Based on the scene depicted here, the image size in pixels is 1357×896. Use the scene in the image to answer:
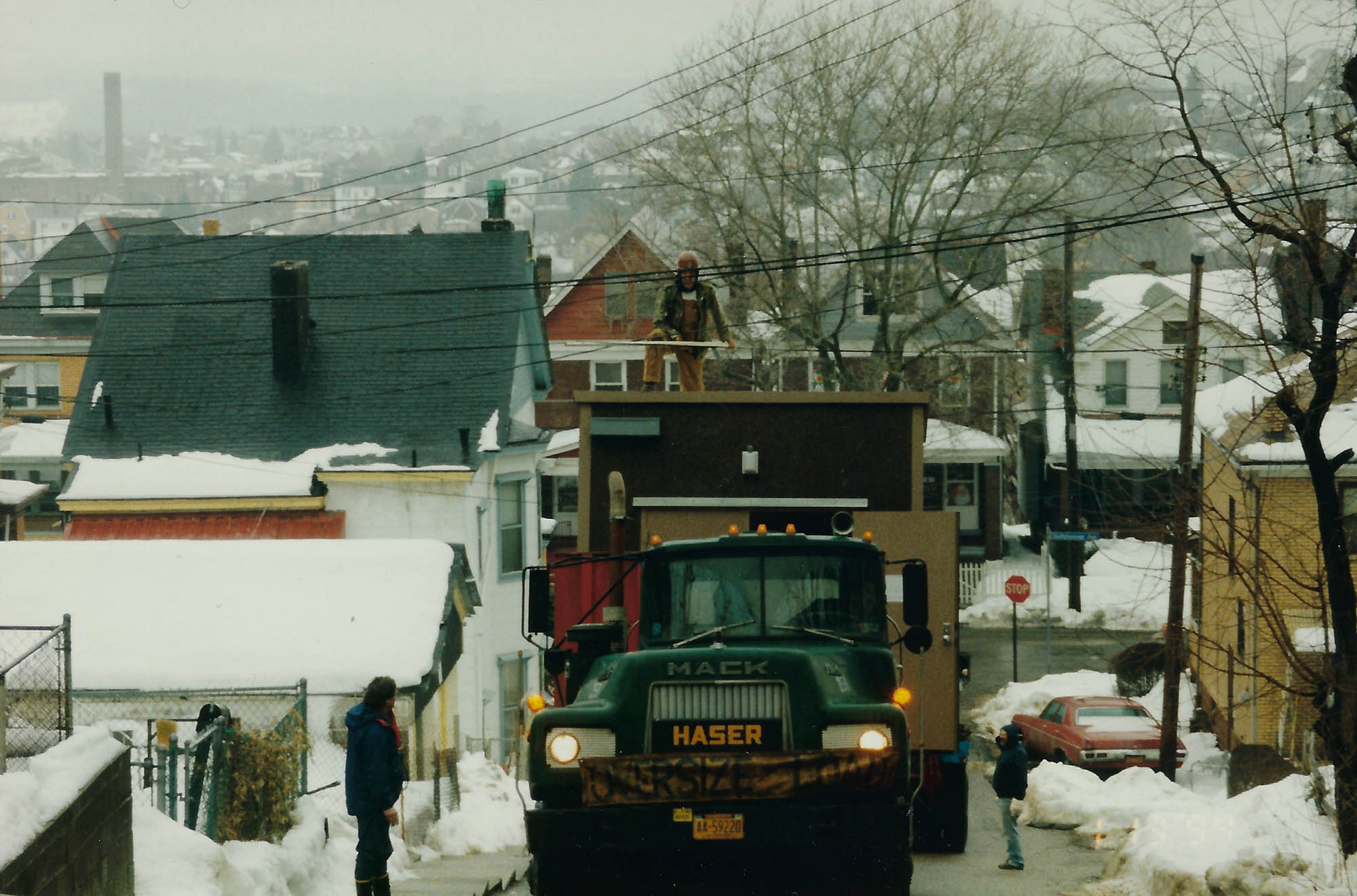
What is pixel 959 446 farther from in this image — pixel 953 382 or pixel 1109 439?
pixel 1109 439

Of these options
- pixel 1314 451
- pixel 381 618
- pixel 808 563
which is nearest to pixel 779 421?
pixel 808 563

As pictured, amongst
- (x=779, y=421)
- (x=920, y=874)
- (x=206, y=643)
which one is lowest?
(x=920, y=874)

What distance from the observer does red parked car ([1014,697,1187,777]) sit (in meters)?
27.0

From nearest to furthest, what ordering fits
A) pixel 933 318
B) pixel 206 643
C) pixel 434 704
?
pixel 206 643 → pixel 434 704 → pixel 933 318

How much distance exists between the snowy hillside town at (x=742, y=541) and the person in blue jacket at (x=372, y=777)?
1.2 inches

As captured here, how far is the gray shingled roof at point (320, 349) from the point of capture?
31453mm

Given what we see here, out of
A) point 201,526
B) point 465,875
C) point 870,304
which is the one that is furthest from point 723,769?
point 870,304

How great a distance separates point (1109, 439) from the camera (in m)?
52.3

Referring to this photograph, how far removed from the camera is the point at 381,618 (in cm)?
2055

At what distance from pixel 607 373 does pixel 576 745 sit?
4336cm

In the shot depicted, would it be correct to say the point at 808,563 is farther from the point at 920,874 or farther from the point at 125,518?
the point at 125,518

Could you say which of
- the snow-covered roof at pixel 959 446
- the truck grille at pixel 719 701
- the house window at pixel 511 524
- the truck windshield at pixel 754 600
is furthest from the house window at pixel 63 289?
the truck grille at pixel 719 701

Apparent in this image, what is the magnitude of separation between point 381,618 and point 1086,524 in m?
33.4

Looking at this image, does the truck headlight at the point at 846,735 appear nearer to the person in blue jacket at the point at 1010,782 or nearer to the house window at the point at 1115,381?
the person in blue jacket at the point at 1010,782
